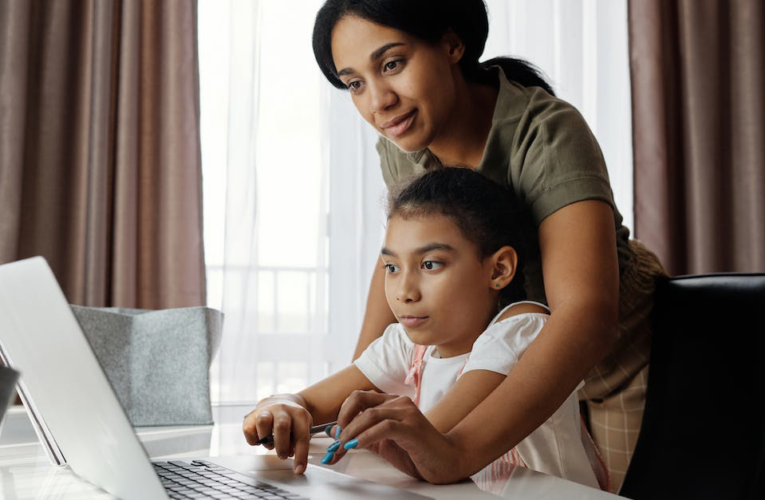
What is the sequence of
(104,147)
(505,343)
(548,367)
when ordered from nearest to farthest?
(548,367) → (505,343) → (104,147)

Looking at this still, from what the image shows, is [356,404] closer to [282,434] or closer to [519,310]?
[282,434]

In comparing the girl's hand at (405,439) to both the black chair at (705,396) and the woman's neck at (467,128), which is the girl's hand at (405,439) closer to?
the black chair at (705,396)

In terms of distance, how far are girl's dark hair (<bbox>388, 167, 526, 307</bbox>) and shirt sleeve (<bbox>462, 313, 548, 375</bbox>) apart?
13 cm

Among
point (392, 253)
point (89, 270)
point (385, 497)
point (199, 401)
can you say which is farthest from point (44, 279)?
point (89, 270)

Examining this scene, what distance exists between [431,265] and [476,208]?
0.10 meters

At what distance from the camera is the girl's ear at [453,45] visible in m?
1.11

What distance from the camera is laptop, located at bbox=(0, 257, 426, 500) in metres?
0.45

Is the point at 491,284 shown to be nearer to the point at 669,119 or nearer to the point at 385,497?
the point at 385,497

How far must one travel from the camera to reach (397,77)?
1.06 metres

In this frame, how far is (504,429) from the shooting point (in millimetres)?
703

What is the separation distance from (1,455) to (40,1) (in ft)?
6.08

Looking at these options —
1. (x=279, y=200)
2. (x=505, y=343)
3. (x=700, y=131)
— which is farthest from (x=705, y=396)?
(x=700, y=131)

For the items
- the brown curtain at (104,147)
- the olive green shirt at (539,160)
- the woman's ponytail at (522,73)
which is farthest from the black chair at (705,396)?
the brown curtain at (104,147)

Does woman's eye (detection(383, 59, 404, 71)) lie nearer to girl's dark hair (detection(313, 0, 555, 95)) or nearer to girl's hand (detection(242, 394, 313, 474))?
girl's dark hair (detection(313, 0, 555, 95))
